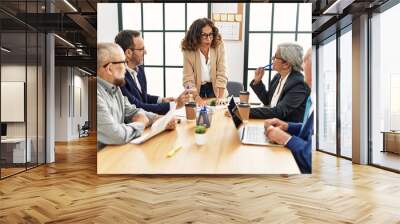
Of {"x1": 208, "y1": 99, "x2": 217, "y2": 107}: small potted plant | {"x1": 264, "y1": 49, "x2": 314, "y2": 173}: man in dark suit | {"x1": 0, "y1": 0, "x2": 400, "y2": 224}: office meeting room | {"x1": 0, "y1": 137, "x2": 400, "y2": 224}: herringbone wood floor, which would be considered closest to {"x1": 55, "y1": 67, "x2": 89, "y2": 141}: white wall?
{"x1": 0, "y1": 137, "x2": 400, "y2": 224}: herringbone wood floor

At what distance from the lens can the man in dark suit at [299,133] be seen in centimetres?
470

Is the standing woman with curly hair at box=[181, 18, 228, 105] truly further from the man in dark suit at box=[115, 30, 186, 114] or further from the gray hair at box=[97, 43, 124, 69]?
the gray hair at box=[97, 43, 124, 69]

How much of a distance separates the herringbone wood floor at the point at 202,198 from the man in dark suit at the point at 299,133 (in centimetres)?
49

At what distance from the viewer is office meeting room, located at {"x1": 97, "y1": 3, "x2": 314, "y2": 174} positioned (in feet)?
15.4

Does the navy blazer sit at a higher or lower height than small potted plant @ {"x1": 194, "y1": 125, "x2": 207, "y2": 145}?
higher

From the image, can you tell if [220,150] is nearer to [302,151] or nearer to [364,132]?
[302,151]

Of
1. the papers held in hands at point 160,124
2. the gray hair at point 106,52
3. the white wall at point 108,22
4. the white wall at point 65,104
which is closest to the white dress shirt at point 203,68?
the papers held in hands at point 160,124

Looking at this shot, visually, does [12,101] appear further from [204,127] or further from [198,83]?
[204,127]

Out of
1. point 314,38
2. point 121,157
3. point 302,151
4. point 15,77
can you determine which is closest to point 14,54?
point 15,77

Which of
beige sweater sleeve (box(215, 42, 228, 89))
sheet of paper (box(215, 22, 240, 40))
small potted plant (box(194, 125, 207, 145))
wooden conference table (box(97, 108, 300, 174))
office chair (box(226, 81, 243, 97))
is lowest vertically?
wooden conference table (box(97, 108, 300, 174))

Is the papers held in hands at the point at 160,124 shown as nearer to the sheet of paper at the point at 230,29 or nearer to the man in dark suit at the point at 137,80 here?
the man in dark suit at the point at 137,80

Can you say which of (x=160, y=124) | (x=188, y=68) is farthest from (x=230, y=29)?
(x=160, y=124)

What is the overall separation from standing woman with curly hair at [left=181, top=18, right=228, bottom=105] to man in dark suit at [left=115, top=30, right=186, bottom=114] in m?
0.24

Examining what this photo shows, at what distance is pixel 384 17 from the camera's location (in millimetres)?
7004
